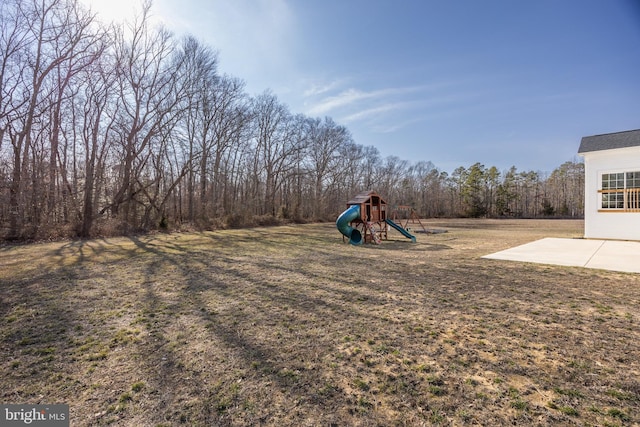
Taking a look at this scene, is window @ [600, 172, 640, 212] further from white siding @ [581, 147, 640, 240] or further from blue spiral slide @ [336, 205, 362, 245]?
blue spiral slide @ [336, 205, 362, 245]

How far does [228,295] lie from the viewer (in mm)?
4523

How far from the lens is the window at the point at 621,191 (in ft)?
34.9

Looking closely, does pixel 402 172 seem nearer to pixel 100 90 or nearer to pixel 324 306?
pixel 100 90

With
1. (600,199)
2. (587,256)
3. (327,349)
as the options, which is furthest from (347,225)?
(600,199)

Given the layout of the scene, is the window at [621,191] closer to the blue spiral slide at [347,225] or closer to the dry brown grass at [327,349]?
the dry brown grass at [327,349]

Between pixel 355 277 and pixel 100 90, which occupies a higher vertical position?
pixel 100 90

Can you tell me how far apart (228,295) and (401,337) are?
2.81 metres

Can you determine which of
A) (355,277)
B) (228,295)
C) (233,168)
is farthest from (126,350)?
(233,168)

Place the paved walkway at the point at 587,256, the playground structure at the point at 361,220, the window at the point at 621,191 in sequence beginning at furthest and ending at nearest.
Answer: the playground structure at the point at 361,220 → the window at the point at 621,191 → the paved walkway at the point at 587,256

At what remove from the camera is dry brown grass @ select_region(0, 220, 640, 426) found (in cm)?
187

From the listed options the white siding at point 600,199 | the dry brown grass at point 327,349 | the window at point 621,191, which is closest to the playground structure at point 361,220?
the dry brown grass at point 327,349

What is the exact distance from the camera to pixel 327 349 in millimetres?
2707

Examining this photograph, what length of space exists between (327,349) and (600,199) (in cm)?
1438

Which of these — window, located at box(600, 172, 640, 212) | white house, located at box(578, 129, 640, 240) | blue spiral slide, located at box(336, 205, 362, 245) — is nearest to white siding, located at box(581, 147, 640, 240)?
white house, located at box(578, 129, 640, 240)
